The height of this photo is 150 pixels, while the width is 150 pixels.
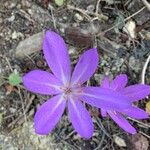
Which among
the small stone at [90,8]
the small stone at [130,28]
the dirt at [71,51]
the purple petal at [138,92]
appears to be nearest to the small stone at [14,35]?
the dirt at [71,51]

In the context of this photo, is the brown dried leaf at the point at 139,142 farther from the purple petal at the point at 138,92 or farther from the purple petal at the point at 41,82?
the purple petal at the point at 41,82

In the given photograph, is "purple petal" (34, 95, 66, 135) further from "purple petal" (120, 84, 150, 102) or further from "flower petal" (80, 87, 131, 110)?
"purple petal" (120, 84, 150, 102)

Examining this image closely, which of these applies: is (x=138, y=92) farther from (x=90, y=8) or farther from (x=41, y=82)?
(x=90, y=8)

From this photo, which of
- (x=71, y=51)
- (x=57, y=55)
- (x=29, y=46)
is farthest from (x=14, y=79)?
(x=57, y=55)

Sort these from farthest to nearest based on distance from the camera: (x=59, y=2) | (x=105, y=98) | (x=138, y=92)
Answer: (x=59, y=2)
(x=138, y=92)
(x=105, y=98)

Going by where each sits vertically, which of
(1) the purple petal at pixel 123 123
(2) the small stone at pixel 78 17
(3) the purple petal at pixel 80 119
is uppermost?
(2) the small stone at pixel 78 17

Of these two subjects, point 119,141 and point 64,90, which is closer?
point 64,90
